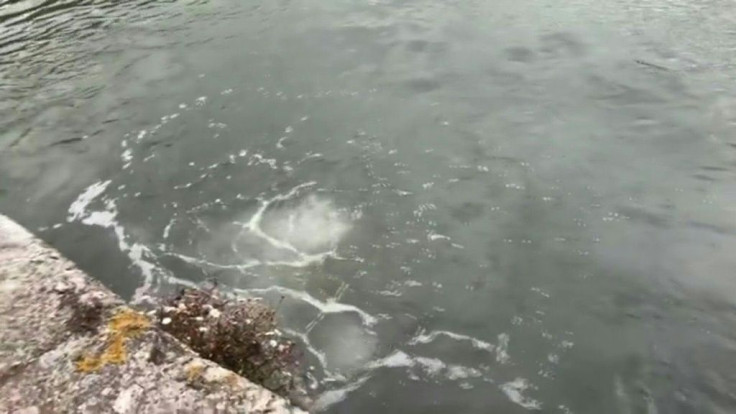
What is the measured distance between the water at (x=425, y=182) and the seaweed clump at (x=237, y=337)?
401 mm

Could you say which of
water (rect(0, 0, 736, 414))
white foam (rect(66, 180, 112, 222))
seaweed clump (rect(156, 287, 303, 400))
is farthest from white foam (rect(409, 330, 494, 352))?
white foam (rect(66, 180, 112, 222))

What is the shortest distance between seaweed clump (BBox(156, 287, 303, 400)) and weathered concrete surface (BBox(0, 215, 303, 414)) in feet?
1.88

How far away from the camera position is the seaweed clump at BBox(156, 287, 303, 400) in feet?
14.0

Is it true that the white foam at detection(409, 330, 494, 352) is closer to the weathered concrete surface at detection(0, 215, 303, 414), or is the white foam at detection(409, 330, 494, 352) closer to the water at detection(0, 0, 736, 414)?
the water at detection(0, 0, 736, 414)

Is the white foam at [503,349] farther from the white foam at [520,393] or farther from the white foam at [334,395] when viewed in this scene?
the white foam at [334,395]

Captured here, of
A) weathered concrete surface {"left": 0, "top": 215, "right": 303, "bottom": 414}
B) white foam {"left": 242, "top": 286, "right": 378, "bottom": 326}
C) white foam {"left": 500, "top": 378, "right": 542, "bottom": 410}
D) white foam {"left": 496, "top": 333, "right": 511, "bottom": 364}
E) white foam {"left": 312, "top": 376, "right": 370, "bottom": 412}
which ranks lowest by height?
white foam {"left": 500, "top": 378, "right": 542, "bottom": 410}

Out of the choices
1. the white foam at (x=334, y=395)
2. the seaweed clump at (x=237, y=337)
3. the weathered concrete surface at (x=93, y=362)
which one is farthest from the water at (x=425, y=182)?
the weathered concrete surface at (x=93, y=362)

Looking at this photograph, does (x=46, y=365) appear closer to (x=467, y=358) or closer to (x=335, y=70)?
(x=467, y=358)

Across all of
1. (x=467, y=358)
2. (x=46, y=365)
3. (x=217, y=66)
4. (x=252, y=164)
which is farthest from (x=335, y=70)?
→ (x=46, y=365)

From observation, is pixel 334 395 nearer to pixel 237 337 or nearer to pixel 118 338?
pixel 237 337

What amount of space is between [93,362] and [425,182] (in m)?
4.46

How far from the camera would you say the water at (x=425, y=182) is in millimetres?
5238

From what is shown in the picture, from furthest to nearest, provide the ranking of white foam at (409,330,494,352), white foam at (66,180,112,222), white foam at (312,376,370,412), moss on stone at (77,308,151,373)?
white foam at (66,180,112,222)
white foam at (409,330,494,352)
white foam at (312,376,370,412)
moss on stone at (77,308,151,373)

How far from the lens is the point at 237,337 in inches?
173
